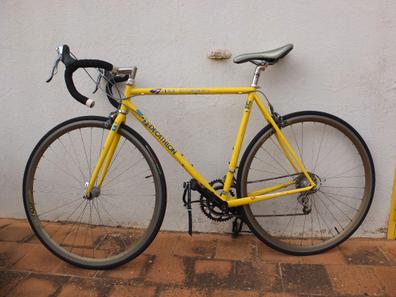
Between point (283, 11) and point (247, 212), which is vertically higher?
point (283, 11)

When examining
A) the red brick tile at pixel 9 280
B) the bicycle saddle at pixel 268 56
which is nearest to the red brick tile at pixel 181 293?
the red brick tile at pixel 9 280

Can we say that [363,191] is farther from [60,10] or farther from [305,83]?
[60,10]

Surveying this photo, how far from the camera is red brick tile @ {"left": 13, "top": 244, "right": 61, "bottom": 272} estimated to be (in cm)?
271

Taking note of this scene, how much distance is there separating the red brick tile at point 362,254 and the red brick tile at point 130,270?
1.48 metres

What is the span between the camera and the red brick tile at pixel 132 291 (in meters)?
2.44

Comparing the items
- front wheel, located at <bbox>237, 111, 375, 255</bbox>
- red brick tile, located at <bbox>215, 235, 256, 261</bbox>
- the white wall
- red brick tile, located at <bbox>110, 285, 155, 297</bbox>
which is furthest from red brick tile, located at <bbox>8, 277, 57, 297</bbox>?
front wheel, located at <bbox>237, 111, 375, 255</bbox>

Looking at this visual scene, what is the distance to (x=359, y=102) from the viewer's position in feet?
9.07

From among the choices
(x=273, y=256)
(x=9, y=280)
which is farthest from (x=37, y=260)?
(x=273, y=256)

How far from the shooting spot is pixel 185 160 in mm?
2658

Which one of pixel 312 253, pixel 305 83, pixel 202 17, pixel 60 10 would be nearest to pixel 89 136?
pixel 60 10

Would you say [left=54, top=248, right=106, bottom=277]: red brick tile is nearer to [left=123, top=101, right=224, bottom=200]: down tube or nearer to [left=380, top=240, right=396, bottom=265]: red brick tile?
[left=123, top=101, right=224, bottom=200]: down tube

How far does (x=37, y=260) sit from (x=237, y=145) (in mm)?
1706

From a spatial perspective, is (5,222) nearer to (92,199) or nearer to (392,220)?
(92,199)

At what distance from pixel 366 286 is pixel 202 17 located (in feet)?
7.02
